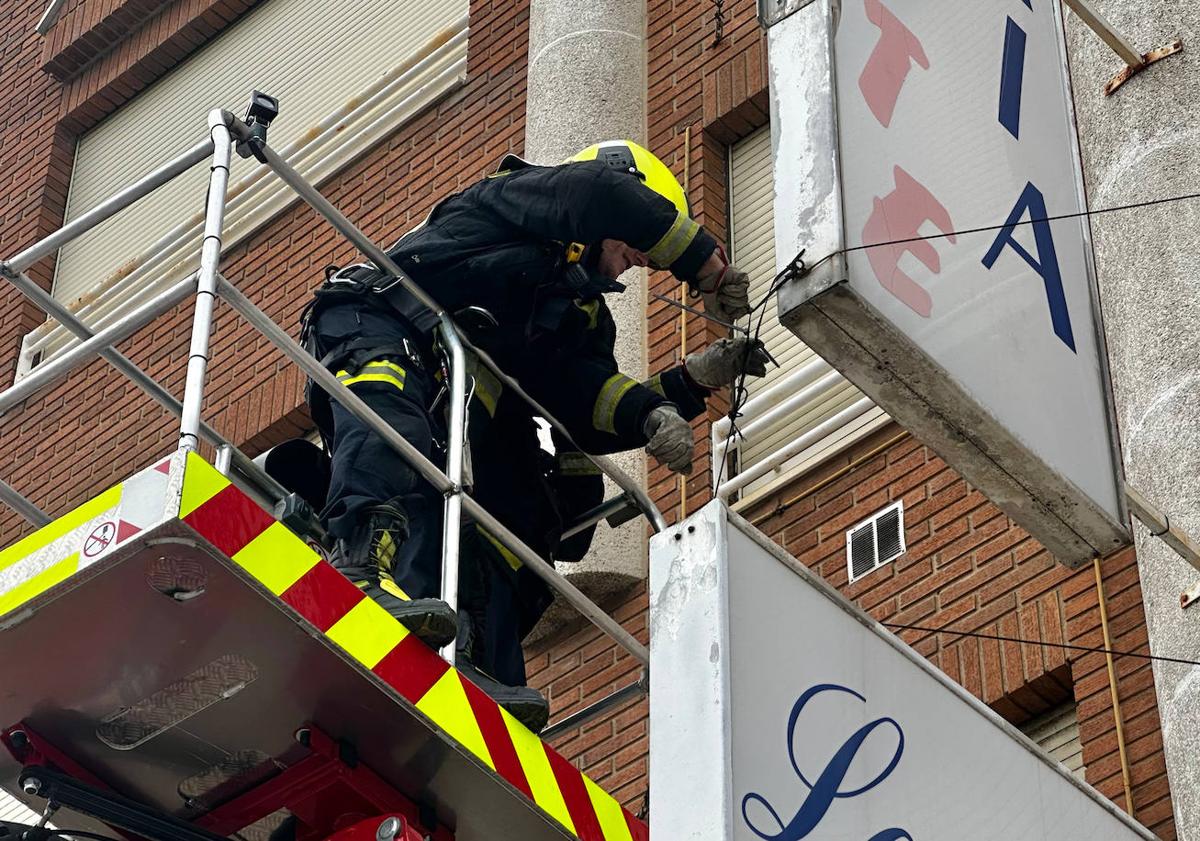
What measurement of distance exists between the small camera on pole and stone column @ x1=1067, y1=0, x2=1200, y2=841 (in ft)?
8.79

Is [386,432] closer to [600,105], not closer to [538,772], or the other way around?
[538,772]

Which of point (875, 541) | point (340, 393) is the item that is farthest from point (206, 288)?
point (875, 541)

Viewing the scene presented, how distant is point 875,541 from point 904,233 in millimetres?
3742

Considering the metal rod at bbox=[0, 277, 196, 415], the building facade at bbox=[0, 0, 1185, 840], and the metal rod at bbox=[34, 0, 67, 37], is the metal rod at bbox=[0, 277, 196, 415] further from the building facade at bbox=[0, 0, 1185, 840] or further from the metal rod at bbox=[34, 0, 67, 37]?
the metal rod at bbox=[34, 0, 67, 37]

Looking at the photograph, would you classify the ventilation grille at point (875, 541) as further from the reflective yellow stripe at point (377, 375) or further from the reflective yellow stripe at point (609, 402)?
the reflective yellow stripe at point (377, 375)

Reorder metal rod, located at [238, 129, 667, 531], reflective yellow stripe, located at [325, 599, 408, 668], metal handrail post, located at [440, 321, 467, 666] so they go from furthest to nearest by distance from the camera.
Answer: metal rod, located at [238, 129, 667, 531]
metal handrail post, located at [440, 321, 467, 666]
reflective yellow stripe, located at [325, 599, 408, 668]

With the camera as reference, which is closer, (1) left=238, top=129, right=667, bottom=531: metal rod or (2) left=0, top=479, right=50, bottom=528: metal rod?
(1) left=238, top=129, right=667, bottom=531: metal rod

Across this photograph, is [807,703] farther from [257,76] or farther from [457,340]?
[257,76]

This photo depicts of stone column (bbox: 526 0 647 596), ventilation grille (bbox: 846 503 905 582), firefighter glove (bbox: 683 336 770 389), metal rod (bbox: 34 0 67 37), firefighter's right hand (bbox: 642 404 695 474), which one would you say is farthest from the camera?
metal rod (bbox: 34 0 67 37)

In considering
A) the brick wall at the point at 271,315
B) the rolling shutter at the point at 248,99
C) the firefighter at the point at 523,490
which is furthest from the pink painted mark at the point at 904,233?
the rolling shutter at the point at 248,99

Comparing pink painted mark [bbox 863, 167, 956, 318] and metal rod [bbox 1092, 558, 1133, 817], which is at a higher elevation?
metal rod [bbox 1092, 558, 1133, 817]

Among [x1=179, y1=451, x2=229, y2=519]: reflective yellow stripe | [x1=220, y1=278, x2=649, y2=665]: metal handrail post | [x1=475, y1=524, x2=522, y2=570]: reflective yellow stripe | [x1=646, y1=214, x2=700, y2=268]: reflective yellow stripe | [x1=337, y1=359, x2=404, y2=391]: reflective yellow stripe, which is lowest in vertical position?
[x1=179, y1=451, x2=229, y2=519]: reflective yellow stripe

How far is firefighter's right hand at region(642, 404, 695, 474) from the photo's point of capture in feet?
24.0

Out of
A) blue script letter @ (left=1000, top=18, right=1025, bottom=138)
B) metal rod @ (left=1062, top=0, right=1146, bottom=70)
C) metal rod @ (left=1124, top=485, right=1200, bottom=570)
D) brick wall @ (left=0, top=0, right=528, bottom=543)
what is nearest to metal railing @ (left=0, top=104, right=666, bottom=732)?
metal rod @ (left=1124, top=485, right=1200, bottom=570)
